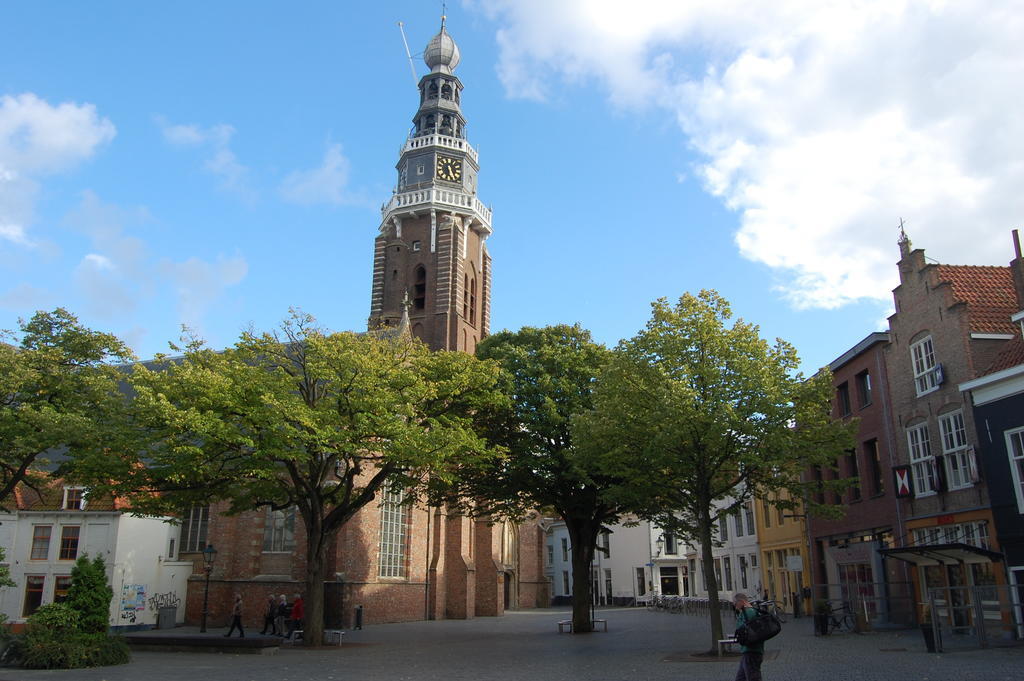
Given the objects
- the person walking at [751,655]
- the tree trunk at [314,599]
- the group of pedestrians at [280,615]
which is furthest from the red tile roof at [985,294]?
the group of pedestrians at [280,615]

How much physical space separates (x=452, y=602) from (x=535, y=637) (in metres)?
15.3

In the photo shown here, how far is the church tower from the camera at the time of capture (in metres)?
57.2

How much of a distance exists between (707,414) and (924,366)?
10.2m

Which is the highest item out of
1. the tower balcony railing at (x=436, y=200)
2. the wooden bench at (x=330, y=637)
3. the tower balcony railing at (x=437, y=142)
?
the tower balcony railing at (x=437, y=142)

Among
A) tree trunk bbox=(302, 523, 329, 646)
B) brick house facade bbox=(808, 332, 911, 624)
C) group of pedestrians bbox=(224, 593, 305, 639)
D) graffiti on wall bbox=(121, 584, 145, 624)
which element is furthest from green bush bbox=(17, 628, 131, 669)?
brick house facade bbox=(808, 332, 911, 624)

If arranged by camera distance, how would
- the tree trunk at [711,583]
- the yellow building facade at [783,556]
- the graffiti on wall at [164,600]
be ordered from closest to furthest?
1. the tree trunk at [711,583]
2. the graffiti on wall at [164,600]
3. the yellow building facade at [783,556]

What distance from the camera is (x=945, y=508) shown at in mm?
22844

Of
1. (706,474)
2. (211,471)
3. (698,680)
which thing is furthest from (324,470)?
(698,680)

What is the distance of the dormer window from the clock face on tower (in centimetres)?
3706

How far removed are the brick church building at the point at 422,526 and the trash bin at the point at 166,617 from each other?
1.22 m

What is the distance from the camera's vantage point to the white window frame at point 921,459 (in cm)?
2378

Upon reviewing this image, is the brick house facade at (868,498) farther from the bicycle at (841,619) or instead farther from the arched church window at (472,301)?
the arched church window at (472,301)

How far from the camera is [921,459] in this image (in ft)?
79.4

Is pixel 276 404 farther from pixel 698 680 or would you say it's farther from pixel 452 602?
pixel 452 602
